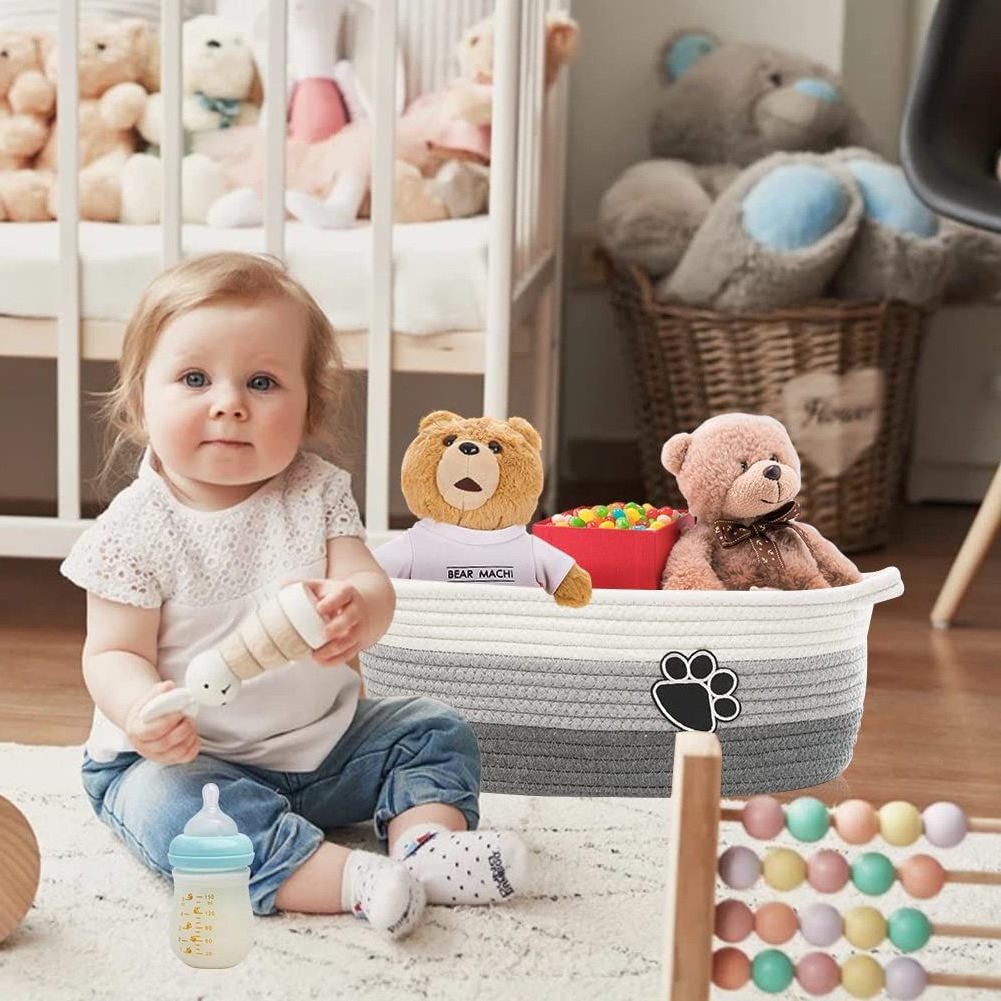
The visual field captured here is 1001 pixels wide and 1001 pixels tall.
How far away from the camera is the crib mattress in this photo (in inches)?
68.2

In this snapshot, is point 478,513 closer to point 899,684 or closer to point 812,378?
point 899,684

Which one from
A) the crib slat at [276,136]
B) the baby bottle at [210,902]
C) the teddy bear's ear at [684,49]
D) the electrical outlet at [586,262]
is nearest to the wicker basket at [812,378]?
the electrical outlet at [586,262]

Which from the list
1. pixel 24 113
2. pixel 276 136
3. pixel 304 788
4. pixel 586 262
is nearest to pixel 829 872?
pixel 304 788

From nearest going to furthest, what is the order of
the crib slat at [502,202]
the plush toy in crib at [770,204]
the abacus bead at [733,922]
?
the abacus bead at [733,922]
the crib slat at [502,202]
the plush toy in crib at [770,204]

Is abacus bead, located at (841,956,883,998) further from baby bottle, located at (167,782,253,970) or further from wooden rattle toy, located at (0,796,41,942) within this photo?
wooden rattle toy, located at (0,796,41,942)

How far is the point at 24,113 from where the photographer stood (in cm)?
207

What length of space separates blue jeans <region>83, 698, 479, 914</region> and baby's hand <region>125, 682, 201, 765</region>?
0.10 metres

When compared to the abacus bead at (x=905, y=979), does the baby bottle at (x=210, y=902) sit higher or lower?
lower

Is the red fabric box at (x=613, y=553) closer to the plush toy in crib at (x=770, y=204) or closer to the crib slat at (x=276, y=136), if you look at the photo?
the crib slat at (x=276, y=136)

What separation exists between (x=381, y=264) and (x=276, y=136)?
0.58 feet

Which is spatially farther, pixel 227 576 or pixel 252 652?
pixel 227 576

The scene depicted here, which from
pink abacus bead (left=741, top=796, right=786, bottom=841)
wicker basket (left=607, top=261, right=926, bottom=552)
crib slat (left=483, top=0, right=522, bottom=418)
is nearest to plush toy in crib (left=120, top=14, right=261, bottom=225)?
crib slat (left=483, top=0, right=522, bottom=418)

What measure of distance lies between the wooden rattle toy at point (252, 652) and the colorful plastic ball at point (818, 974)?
1.07ft

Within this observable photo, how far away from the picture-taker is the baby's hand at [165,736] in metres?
0.93
